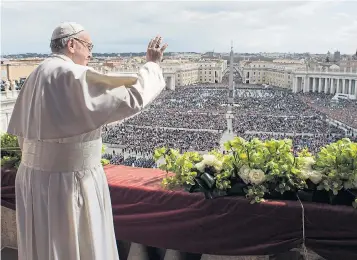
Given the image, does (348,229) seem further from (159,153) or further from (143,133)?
(143,133)

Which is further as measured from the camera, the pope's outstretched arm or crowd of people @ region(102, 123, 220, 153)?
crowd of people @ region(102, 123, 220, 153)

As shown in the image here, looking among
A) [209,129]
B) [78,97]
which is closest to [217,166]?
[78,97]

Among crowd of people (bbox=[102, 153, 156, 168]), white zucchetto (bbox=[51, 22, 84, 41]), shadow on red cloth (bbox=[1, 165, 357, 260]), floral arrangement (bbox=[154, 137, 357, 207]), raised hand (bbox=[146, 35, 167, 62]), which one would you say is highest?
white zucchetto (bbox=[51, 22, 84, 41])

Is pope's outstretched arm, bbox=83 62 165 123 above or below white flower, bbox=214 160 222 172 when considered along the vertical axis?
above

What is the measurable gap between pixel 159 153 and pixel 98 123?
2.22 feet

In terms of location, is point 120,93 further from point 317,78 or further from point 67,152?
point 317,78

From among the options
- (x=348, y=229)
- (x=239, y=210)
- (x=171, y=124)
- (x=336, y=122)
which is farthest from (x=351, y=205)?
(x=336, y=122)

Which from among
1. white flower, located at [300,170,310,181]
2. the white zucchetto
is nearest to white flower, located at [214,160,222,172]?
white flower, located at [300,170,310,181]

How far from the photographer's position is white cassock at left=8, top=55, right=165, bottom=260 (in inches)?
56.7

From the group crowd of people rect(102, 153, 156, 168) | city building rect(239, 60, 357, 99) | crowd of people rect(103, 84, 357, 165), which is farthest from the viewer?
city building rect(239, 60, 357, 99)

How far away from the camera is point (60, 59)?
5.15 feet

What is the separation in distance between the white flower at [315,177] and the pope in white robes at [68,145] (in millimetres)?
731

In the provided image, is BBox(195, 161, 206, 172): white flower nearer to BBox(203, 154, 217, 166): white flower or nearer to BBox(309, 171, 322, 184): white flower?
BBox(203, 154, 217, 166): white flower

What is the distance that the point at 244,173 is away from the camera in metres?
1.87
